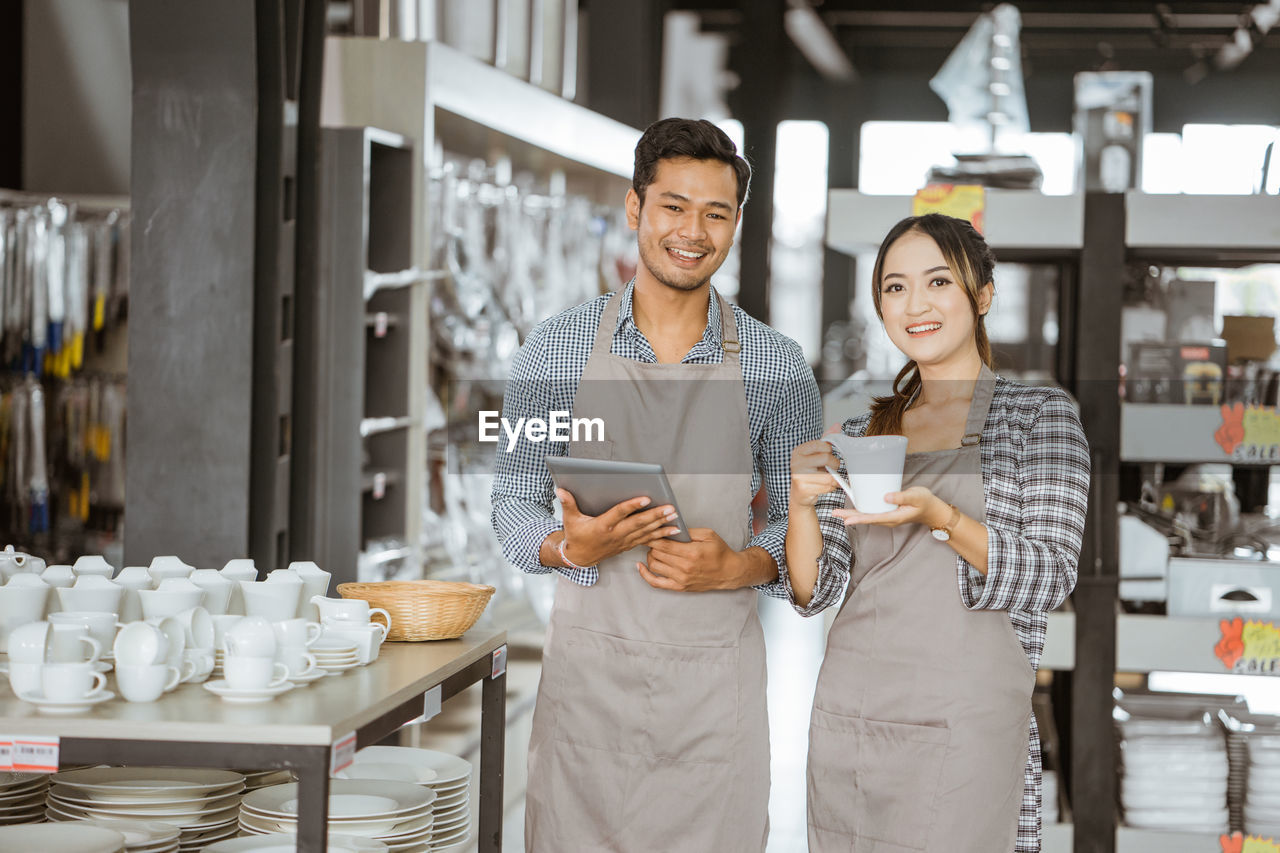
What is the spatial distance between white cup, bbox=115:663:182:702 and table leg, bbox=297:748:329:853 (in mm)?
268

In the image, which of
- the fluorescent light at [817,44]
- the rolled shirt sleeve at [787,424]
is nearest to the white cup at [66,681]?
the rolled shirt sleeve at [787,424]

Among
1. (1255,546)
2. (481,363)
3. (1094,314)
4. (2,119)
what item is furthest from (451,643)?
(2,119)

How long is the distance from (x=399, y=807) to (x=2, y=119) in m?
4.58

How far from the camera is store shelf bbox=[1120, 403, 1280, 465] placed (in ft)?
10.1

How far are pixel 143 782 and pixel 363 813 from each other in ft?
1.37

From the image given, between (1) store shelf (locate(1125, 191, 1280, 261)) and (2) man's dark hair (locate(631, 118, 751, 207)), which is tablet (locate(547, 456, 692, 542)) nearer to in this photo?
(2) man's dark hair (locate(631, 118, 751, 207))

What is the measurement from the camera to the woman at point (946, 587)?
1989 millimetres

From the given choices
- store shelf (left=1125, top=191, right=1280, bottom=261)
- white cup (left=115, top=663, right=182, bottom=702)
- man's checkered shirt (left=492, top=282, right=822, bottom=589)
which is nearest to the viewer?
white cup (left=115, top=663, right=182, bottom=702)

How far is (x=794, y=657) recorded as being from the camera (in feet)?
22.9

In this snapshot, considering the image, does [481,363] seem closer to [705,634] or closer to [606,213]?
[606,213]

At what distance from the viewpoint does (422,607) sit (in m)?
A: 2.39

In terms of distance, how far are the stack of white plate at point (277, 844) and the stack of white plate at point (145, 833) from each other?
0.07 meters

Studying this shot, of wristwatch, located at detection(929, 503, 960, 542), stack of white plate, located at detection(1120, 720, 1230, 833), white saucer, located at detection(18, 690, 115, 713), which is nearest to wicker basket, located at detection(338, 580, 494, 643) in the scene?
white saucer, located at detection(18, 690, 115, 713)

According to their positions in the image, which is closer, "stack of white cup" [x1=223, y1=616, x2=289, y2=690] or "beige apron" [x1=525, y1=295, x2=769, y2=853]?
"stack of white cup" [x1=223, y1=616, x2=289, y2=690]
